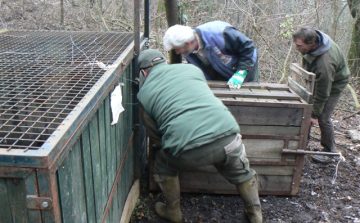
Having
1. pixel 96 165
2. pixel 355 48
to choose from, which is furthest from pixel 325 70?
pixel 355 48

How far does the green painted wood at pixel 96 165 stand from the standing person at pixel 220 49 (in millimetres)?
1773

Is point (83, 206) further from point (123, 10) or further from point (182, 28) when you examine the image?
point (123, 10)

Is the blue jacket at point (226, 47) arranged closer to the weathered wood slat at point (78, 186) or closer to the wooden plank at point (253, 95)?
the wooden plank at point (253, 95)

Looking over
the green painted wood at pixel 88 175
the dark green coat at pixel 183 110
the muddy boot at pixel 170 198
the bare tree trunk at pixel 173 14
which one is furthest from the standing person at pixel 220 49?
the green painted wood at pixel 88 175

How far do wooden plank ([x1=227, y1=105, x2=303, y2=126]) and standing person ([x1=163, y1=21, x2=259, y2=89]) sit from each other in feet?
1.42

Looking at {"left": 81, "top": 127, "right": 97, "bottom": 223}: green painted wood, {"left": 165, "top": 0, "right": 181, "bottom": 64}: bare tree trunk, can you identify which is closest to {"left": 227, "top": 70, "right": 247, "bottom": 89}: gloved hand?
{"left": 165, "top": 0, "right": 181, "bottom": 64}: bare tree trunk

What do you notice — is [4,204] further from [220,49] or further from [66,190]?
[220,49]

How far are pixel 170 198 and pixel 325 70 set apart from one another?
2485 mm

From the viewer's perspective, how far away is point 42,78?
252cm

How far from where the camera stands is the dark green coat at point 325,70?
4.30m

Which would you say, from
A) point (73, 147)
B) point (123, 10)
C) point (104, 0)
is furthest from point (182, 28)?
point (104, 0)

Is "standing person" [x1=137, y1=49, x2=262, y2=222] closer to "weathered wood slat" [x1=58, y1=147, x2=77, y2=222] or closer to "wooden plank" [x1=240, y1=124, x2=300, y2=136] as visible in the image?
"wooden plank" [x1=240, y1=124, x2=300, y2=136]

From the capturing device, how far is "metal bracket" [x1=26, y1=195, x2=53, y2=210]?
1.43m

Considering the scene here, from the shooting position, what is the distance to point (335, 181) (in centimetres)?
457
